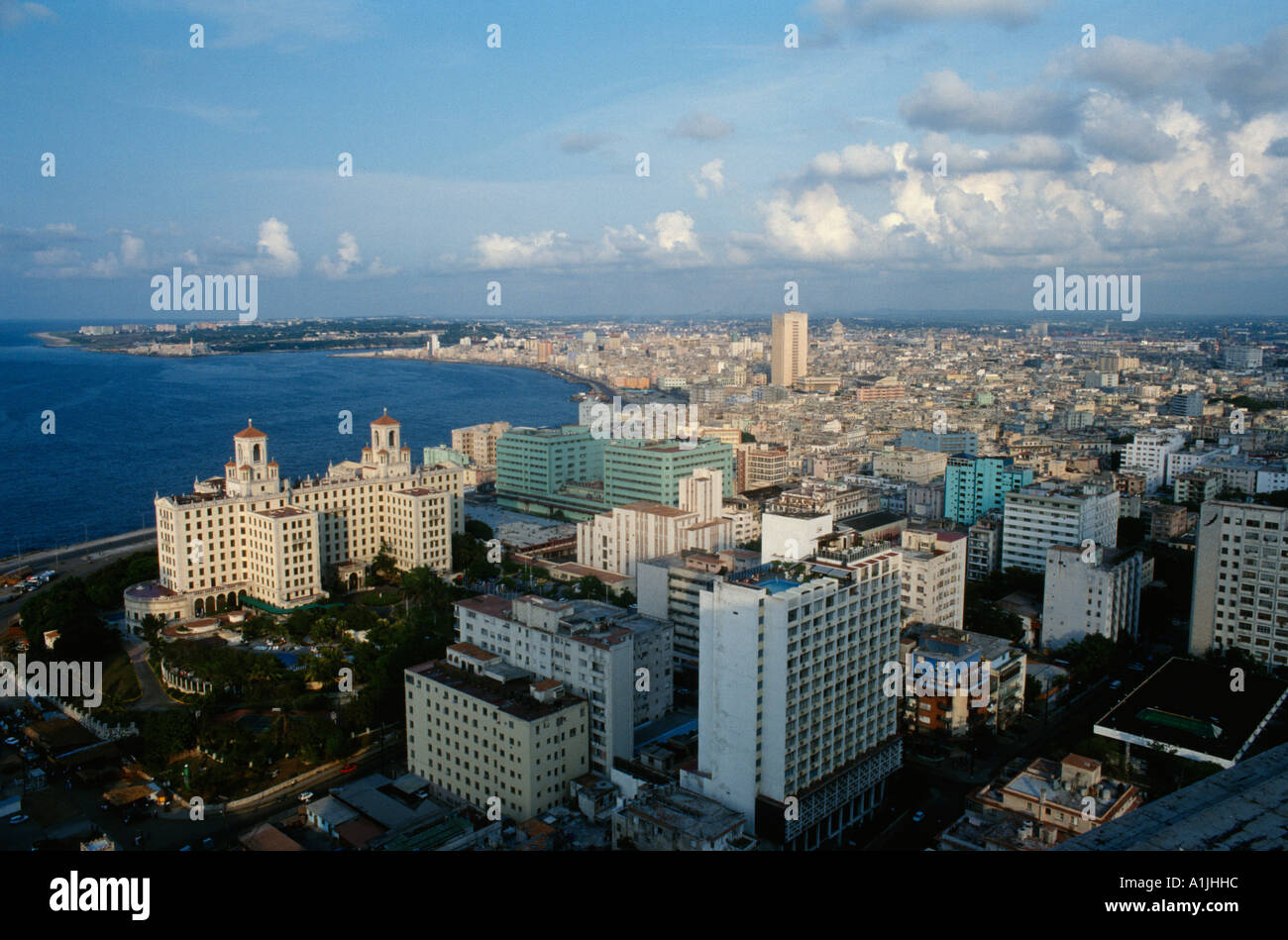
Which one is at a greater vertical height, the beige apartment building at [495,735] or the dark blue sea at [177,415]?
the dark blue sea at [177,415]

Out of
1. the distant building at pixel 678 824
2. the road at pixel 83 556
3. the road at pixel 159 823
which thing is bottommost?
the road at pixel 159 823

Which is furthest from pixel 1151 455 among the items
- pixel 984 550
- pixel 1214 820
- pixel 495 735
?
pixel 1214 820

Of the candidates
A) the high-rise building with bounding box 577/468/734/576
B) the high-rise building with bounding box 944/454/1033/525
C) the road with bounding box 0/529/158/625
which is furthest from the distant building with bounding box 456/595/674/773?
the high-rise building with bounding box 944/454/1033/525

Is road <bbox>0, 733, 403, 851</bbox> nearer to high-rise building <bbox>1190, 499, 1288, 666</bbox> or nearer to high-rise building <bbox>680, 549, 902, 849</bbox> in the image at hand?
high-rise building <bbox>680, 549, 902, 849</bbox>

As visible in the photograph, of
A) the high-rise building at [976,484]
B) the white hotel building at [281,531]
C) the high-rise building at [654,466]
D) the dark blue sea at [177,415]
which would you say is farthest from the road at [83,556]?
the high-rise building at [976,484]

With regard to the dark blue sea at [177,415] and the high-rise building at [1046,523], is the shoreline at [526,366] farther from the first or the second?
the high-rise building at [1046,523]
